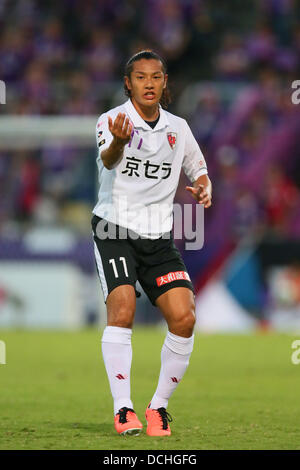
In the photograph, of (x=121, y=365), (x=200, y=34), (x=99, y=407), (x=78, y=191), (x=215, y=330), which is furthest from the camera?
(x=200, y=34)

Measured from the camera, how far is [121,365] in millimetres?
5949

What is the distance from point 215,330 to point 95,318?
193 centimetres

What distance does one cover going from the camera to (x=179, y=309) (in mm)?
5984

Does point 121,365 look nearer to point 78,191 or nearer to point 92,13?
point 78,191

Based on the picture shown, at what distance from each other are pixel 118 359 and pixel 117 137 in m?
1.30

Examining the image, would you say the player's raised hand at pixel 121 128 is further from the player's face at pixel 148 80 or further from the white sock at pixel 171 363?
the white sock at pixel 171 363

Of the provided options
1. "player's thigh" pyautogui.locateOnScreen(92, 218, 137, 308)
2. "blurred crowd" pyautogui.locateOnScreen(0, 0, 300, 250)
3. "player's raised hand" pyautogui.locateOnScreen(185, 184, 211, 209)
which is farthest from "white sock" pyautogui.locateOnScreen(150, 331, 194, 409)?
"blurred crowd" pyautogui.locateOnScreen(0, 0, 300, 250)

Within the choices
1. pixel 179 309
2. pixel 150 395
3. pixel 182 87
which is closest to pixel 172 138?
pixel 179 309

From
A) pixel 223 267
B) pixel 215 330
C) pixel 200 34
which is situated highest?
pixel 200 34

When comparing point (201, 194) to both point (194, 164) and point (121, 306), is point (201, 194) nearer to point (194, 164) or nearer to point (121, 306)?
point (194, 164)

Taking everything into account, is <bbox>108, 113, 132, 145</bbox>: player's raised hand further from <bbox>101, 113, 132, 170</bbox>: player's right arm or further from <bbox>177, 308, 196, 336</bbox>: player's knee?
<bbox>177, 308, 196, 336</bbox>: player's knee

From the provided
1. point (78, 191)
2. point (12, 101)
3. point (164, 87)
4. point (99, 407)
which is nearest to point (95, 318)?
point (78, 191)

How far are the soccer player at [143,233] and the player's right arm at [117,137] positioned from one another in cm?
8

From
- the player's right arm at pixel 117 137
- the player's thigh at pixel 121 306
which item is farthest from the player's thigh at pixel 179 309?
the player's right arm at pixel 117 137
